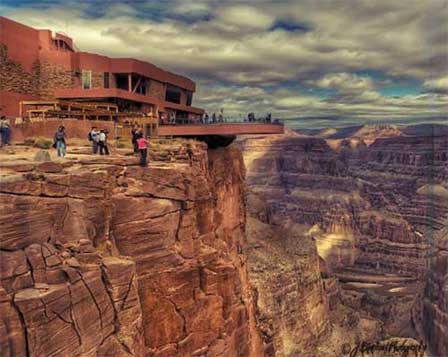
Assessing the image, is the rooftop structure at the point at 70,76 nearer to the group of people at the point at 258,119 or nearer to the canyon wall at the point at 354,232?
the group of people at the point at 258,119

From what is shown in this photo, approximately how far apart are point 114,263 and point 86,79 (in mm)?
18919

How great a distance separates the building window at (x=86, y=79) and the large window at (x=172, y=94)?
5.41 meters

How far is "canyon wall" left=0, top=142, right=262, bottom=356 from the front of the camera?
481 inches

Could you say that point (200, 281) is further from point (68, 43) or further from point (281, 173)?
point (281, 173)

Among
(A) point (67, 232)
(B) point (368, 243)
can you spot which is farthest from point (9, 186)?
(B) point (368, 243)

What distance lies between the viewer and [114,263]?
47.8 ft

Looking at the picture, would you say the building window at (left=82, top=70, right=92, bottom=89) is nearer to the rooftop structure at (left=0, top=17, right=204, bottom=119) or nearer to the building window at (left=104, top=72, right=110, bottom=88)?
the rooftop structure at (left=0, top=17, right=204, bottom=119)

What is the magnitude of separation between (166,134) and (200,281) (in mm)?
9997

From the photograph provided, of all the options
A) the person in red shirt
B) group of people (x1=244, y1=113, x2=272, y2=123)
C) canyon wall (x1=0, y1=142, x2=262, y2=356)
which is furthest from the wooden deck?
the person in red shirt

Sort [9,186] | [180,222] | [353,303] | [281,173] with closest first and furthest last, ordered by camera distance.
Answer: [9,186] < [180,222] < [353,303] < [281,173]

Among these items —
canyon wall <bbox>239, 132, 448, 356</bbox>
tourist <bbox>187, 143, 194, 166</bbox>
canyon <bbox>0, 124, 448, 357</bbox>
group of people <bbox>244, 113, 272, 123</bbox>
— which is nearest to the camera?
canyon <bbox>0, 124, 448, 357</bbox>

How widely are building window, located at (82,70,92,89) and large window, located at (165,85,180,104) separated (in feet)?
17.8

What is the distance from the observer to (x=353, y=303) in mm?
68750

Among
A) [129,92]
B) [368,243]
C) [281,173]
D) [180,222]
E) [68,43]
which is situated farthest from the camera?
[281,173]
